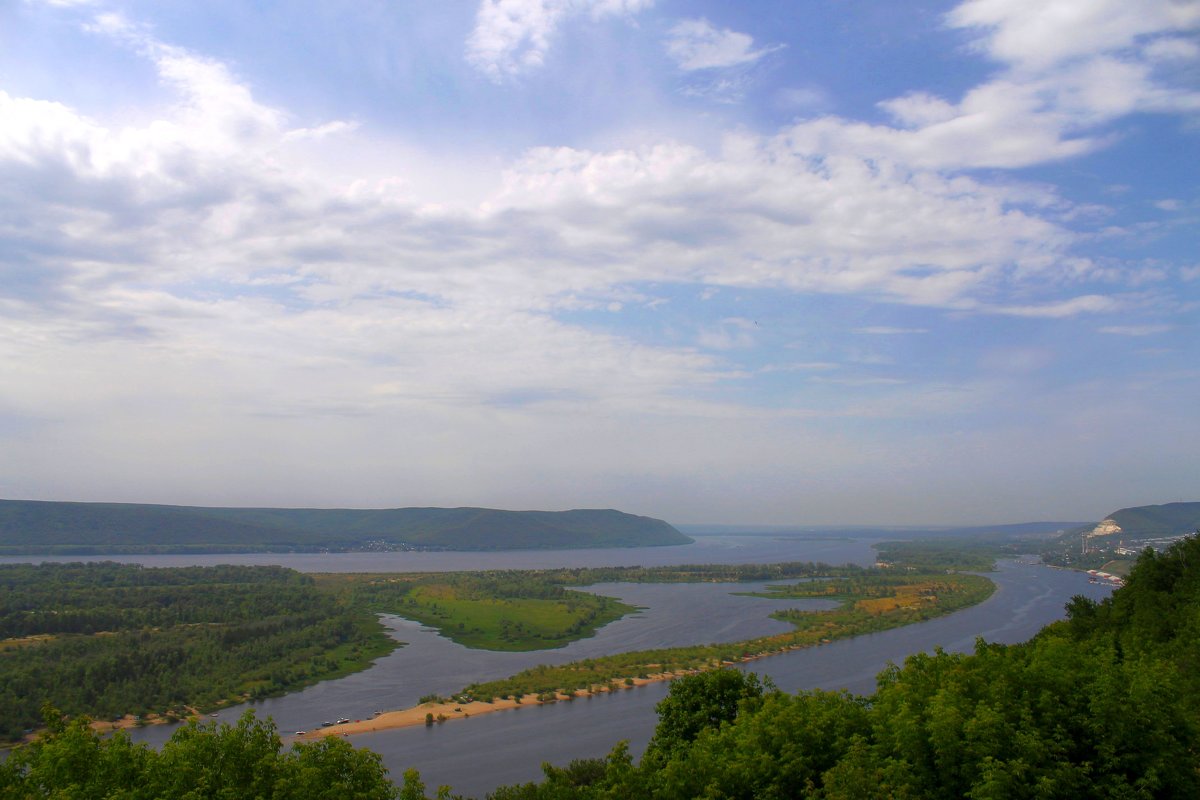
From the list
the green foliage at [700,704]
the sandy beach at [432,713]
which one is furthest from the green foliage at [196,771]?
the sandy beach at [432,713]

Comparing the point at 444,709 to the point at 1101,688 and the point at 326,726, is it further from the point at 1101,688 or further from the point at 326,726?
the point at 1101,688

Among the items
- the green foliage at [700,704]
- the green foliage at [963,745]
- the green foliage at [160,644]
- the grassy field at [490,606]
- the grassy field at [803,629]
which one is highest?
the green foliage at [963,745]

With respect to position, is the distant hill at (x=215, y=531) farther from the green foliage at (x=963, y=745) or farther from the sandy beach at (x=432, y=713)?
the green foliage at (x=963, y=745)

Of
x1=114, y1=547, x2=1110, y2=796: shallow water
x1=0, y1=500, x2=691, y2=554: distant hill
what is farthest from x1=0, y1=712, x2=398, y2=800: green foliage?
x1=0, y1=500, x2=691, y2=554: distant hill

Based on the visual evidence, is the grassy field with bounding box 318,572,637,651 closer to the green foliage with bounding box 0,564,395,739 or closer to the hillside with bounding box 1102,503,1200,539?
the green foliage with bounding box 0,564,395,739

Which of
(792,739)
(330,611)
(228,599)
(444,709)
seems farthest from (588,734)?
(228,599)

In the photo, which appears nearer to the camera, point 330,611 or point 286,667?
point 286,667
